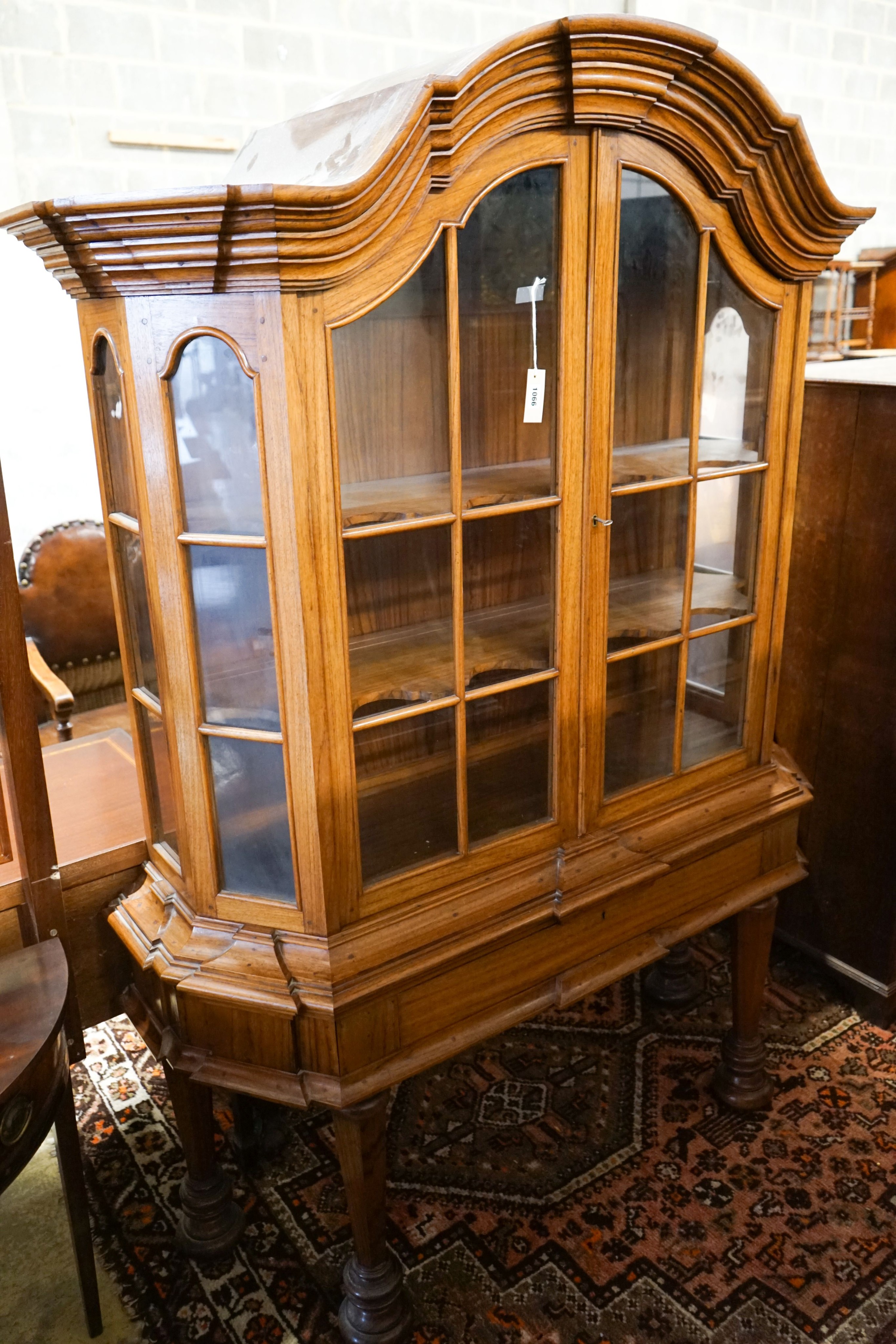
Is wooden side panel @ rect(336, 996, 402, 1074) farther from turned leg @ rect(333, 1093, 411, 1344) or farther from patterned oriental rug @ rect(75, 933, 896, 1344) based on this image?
patterned oriental rug @ rect(75, 933, 896, 1344)

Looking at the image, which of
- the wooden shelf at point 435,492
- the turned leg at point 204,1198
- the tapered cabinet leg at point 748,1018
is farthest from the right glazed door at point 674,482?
the turned leg at point 204,1198

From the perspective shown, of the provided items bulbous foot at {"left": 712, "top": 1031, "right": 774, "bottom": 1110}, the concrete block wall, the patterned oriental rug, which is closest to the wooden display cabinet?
the patterned oriental rug

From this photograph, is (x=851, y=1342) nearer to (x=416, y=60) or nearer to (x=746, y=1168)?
(x=746, y=1168)

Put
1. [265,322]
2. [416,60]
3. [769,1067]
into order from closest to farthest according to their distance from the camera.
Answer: [265,322] < [769,1067] < [416,60]

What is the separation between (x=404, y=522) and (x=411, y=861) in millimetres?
516

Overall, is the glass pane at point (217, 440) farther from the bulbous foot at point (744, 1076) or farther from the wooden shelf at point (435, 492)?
the bulbous foot at point (744, 1076)

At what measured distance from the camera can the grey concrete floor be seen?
1.69m

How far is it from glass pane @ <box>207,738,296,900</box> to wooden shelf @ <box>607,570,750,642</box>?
0.59 meters

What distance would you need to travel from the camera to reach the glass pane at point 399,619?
56.1 inches

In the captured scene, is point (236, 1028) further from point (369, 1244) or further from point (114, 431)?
→ point (114, 431)

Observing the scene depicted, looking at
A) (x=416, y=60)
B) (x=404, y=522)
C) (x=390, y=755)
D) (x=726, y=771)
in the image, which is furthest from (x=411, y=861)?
(x=416, y=60)

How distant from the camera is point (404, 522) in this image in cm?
140

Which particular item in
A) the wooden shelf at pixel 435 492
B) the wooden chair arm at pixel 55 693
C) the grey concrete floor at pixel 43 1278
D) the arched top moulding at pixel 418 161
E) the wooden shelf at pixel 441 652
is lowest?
the grey concrete floor at pixel 43 1278

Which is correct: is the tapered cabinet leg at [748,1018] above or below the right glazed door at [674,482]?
below
